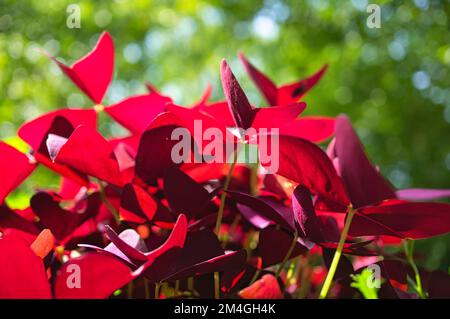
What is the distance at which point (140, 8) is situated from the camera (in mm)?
4875

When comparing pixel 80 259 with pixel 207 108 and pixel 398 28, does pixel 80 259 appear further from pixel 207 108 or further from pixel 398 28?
pixel 398 28

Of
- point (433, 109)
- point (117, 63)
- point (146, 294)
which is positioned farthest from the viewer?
point (117, 63)

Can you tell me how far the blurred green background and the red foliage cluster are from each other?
5.52ft

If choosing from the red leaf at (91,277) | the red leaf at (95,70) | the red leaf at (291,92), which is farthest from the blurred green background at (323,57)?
the red leaf at (91,277)

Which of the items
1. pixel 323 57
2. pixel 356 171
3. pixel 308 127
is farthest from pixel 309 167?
pixel 323 57

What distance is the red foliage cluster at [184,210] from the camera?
271 millimetres

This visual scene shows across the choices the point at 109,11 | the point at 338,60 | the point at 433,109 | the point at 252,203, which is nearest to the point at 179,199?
the point at 252,203

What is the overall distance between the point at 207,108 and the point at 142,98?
5cm

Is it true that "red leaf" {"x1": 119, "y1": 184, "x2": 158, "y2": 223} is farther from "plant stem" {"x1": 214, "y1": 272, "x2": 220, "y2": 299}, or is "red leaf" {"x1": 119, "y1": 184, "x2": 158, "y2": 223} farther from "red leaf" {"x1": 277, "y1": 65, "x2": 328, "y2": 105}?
"red leaf" {"x1": 277, "y1": 65, "x2": 328, "y2": 105}

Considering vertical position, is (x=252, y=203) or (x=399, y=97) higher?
(x=252, y=203)

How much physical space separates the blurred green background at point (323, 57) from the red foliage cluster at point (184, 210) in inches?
66.2

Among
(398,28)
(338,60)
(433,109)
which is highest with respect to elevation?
(398,28)

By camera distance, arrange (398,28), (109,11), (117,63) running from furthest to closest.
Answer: (117,63) < (109,11) < (398,28)

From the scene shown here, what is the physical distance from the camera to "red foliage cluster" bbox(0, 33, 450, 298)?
0.89 feet
